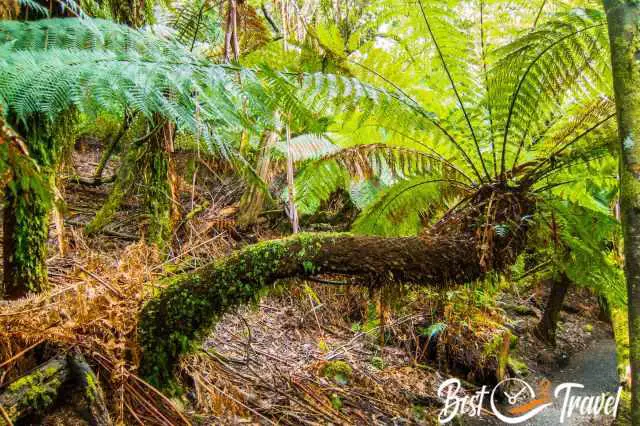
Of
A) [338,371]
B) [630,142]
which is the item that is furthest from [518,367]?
[630,142]

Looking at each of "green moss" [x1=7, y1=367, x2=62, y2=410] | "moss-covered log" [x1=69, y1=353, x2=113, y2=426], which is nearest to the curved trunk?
"moss-covered log" [x1=69, y1=353, x2=113, y2=426]

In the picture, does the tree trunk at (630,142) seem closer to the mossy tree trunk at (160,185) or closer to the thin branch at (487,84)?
the thin branch at (487,84)

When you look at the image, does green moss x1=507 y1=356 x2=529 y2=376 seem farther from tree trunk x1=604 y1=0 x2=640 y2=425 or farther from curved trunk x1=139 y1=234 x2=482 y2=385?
tree trunk x1=604 y1=0 x2=640 y2=425

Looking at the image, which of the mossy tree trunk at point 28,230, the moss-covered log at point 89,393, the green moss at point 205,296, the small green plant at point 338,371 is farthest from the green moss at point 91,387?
the small green plant at point 338,371

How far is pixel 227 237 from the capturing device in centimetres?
380

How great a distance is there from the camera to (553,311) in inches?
177

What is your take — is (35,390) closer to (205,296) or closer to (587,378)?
(205,296)

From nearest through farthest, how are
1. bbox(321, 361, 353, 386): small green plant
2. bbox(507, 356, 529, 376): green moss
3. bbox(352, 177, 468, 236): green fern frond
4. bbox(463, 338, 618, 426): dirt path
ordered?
1. bbox(352, 177, 468, 236): green fern frond
2. bbox(321, 361, 353, 386): small green plant
3. bbox(463, 338, 618, 426): dirt path
4. bbox(507, 356, 529, 376): green moss

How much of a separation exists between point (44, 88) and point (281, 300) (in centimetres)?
276

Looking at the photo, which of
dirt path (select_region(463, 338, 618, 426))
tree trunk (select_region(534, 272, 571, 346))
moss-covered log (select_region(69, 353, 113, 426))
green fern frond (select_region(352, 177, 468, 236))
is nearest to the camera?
moss-covered log (select_region(69, 353, 113, 426))

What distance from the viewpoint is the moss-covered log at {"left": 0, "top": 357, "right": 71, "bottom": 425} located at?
3.93 feet

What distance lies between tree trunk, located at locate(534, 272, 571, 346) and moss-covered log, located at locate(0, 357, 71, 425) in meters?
4.38

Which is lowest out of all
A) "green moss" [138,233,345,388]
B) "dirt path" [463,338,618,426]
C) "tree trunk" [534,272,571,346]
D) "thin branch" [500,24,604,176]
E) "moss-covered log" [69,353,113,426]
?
"dirt path" [463,338,618,426]

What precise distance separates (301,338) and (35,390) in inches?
79.2
